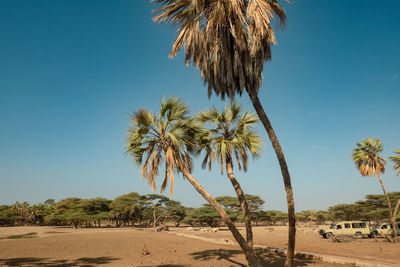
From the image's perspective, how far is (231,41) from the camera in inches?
315

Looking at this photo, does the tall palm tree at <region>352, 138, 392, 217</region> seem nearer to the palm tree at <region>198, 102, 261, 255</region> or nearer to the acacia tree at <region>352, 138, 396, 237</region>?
the acacia tree at <region>352, 138, 396, 237</region>

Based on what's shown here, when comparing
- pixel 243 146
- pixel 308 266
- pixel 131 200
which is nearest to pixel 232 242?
pixel 308 266

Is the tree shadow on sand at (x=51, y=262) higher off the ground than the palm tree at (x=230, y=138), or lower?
lower

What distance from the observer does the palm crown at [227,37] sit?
7406mm

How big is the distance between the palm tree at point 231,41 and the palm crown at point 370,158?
2410 cm

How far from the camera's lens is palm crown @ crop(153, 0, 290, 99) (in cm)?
741

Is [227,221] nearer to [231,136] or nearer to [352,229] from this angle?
[231,136]

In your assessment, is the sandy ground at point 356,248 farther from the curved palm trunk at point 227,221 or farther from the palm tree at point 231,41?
the palm tree at point 231,41

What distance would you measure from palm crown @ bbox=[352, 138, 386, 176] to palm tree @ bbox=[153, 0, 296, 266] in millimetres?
24099

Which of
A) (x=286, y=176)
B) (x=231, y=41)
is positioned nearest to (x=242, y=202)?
(x=286, y=176)

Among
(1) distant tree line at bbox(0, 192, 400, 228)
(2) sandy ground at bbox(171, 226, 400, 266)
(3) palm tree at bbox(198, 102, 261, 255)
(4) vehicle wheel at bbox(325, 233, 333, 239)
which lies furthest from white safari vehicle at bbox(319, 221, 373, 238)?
(1) distant tree line at bbox(0, 192, 400, 228)

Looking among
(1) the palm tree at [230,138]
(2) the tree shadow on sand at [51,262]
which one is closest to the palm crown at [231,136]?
(1) the palm tree at [230,138]

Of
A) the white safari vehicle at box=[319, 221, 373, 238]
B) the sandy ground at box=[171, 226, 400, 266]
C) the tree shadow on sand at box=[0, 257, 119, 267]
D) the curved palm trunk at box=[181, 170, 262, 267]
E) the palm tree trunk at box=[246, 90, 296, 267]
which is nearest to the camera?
the palm tree trunk at box=[246, 90, 296, 267]

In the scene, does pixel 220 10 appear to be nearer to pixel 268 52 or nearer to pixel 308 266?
pixel 268 52
